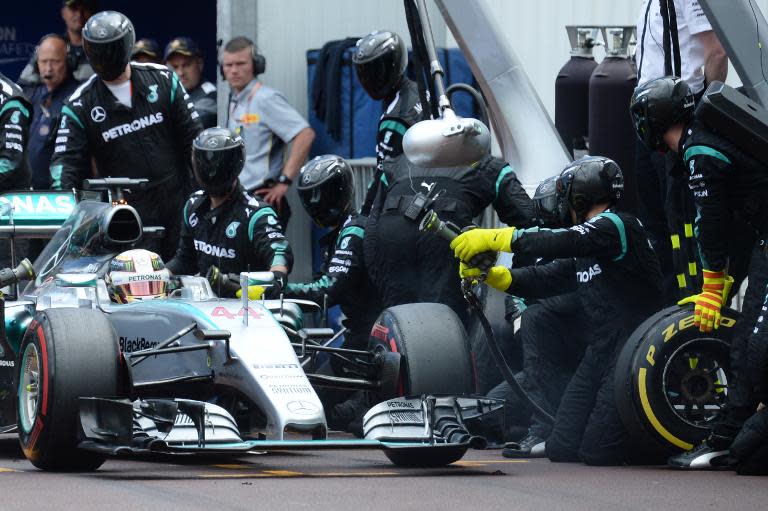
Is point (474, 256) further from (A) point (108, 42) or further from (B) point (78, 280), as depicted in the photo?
(A) point (108, 42)

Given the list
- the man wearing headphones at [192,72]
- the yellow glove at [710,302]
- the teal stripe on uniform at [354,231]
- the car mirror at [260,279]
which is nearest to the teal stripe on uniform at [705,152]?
the yellow glove at [710,302]

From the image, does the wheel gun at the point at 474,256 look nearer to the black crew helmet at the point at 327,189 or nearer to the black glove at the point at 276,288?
the black glove at the point at 276,288

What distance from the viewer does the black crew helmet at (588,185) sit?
901cm

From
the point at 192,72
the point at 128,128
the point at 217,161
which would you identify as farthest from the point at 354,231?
the point at 192,72

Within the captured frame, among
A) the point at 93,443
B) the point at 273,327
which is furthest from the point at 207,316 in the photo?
the point at 93,443

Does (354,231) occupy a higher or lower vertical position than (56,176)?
lower

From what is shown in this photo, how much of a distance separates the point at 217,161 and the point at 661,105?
300 centimetres

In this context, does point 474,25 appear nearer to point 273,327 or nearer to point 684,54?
point 684,54

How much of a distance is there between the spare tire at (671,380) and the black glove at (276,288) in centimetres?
198

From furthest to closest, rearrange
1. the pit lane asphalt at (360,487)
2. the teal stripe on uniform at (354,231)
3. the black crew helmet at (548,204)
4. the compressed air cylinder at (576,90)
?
the compressed air cylinder at (576,90), the teal stripe on uniform at (354,231), the black crew helmet at (548,204), the pit lane asphalt at (360,487)

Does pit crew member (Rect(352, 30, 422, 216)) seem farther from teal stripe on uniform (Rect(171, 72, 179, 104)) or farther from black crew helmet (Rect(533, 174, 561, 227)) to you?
teal stripe on uniform (Rect(171, 72, 179, 104))

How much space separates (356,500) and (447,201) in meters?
3.32

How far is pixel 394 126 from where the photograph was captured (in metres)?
10.7

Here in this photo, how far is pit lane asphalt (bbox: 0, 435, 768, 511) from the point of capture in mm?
6777
